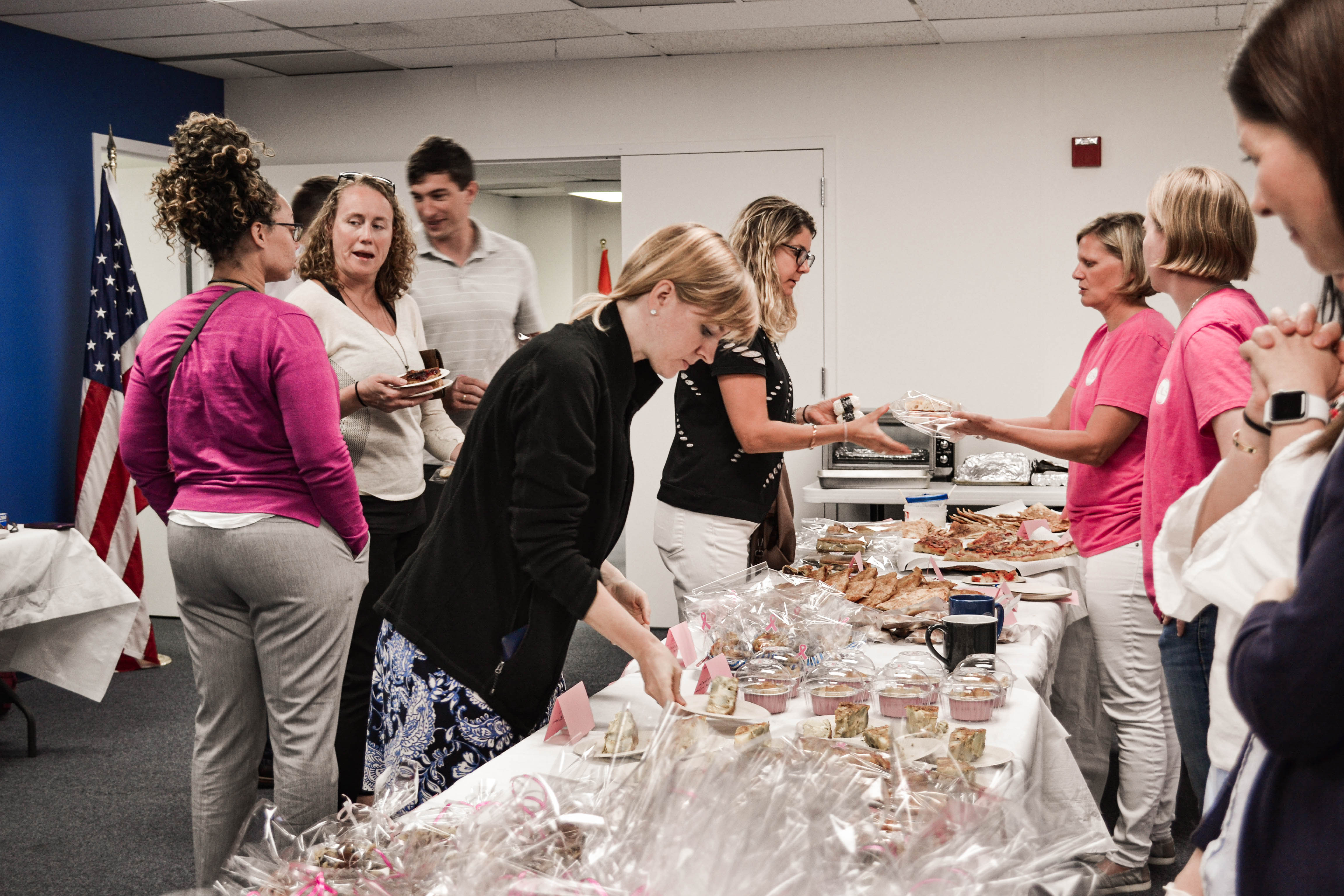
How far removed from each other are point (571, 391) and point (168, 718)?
3.33 meters

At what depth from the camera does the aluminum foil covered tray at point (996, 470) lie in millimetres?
4707

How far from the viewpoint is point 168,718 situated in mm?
4137

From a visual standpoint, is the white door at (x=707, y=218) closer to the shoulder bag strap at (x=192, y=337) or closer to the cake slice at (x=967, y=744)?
the shoulder bag strap at (x=192, y=337)

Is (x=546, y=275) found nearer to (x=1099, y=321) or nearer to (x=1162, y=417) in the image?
(x=1099, y=321)

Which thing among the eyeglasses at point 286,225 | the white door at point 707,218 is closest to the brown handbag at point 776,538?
the eyeglasses at point 286,225

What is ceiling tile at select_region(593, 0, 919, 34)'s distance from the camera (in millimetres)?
4543

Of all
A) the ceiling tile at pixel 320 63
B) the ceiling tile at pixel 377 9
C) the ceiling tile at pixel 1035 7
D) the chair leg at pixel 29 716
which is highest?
the ceiling tile at pixel 320 63

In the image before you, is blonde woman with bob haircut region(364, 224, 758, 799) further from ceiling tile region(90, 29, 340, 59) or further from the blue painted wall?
ceiling tile region(90, 29, 340, 59)

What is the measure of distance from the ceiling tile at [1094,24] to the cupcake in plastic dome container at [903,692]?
152 inches

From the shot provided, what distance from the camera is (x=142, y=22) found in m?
4.81

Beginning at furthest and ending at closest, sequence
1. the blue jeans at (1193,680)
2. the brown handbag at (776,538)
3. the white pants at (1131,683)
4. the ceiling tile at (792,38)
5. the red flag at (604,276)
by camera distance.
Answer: the red flag at (604,276)
the ceiling tile at (792,38)
the brown handbag at (776,538)
the white pants at (1131,683)
the blue jeans at (1193,680)

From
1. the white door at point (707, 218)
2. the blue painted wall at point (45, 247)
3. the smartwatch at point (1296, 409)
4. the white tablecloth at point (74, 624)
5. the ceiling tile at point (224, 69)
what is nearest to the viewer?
the smartwatch at point (1296, 409)

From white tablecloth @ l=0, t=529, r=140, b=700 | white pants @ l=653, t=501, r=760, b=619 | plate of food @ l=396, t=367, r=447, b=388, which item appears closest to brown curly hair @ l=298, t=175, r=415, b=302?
plate of food @ l=396, t=367, r=447, b=388

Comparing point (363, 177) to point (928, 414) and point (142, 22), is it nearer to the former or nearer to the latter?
point (928, 414)
